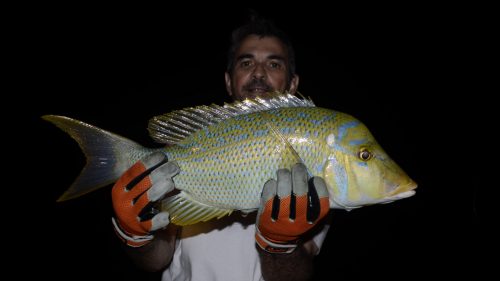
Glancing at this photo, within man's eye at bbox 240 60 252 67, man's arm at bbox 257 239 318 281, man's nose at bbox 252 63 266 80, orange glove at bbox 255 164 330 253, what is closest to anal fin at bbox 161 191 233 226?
orange glove at bbox 255 164 330 253

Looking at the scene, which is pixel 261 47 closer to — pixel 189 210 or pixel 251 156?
pixel 251 156

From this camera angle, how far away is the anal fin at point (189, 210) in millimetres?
1288

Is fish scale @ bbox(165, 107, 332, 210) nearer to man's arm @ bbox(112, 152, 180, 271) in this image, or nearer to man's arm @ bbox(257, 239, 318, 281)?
man's arm @ bbox(112, 152, 180, 271)

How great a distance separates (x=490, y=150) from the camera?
33.6 feet

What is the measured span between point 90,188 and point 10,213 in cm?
797

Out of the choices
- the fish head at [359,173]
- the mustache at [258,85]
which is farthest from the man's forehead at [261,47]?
the fish head at [359,173]

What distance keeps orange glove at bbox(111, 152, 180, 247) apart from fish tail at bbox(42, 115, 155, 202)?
0.16 ft

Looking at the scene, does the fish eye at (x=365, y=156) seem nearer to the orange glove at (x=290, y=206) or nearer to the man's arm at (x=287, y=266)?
the orange glove at (x=290, y=206)

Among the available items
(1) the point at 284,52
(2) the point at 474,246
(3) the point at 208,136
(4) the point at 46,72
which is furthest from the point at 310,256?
(4) the point at 46,72

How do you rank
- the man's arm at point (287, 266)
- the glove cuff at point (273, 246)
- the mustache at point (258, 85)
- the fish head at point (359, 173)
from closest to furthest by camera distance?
1. the fish head at point (359, 173)
2. the glove cuff at point (273, 246)
3. the man's arm at point (287, 266)
4. the mustache at point (258, 85)

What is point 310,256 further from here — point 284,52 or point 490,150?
point 490,150

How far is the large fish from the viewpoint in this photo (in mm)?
1152

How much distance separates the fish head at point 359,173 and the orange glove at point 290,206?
70 mm

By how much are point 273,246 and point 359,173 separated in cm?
56
